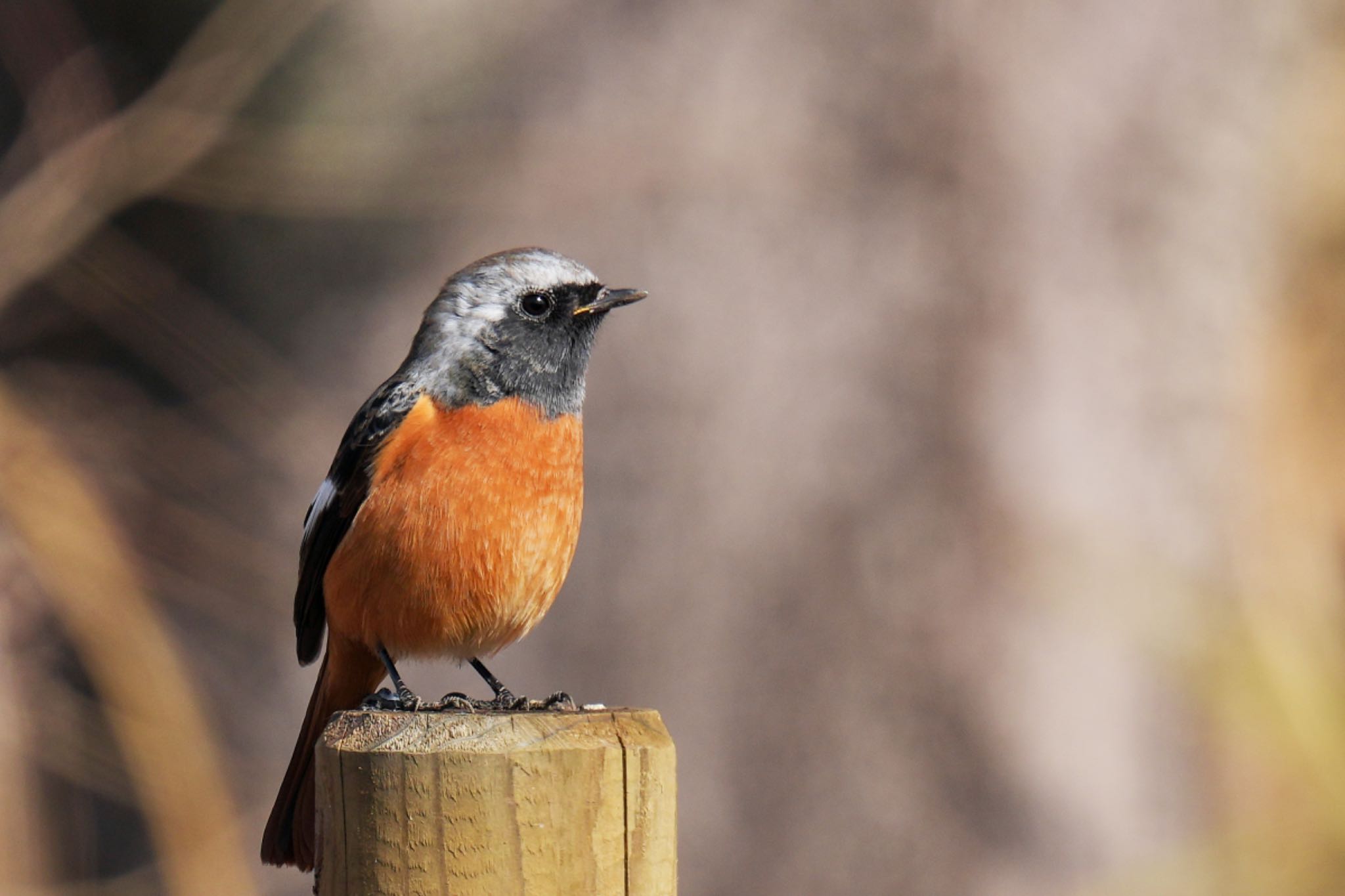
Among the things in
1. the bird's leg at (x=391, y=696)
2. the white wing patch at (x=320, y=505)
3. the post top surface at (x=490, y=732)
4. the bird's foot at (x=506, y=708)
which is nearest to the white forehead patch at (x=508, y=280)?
the white wing patch at (x=320, y=505)

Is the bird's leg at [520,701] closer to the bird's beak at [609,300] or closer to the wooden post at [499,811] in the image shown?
the wooden post at [499,811]

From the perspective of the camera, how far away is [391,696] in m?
3.32

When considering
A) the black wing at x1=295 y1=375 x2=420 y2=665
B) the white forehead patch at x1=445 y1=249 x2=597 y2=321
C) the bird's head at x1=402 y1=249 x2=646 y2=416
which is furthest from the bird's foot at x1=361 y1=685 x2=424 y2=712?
the white forehead patch at x1=445 y1=249 x2=597 y2=321

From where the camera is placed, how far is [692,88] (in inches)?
237

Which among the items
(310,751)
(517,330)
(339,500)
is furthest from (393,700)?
(517,330)

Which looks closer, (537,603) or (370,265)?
(537,603)

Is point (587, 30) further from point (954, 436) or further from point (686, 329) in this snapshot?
point (954, 436)

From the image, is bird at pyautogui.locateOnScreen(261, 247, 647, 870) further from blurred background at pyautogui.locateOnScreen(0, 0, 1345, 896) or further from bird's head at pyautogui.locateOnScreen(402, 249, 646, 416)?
blurred background at pyautogui.locateOnScreen(0, 0, 1345, 896)

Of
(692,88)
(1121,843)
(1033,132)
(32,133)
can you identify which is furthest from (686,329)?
(32,133)

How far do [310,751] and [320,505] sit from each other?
2.24ft

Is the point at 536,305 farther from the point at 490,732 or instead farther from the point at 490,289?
the point at 490,732

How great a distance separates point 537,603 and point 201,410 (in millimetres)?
3532

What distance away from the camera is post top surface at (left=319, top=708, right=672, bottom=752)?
1939 mm

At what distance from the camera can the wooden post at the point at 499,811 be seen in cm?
188
